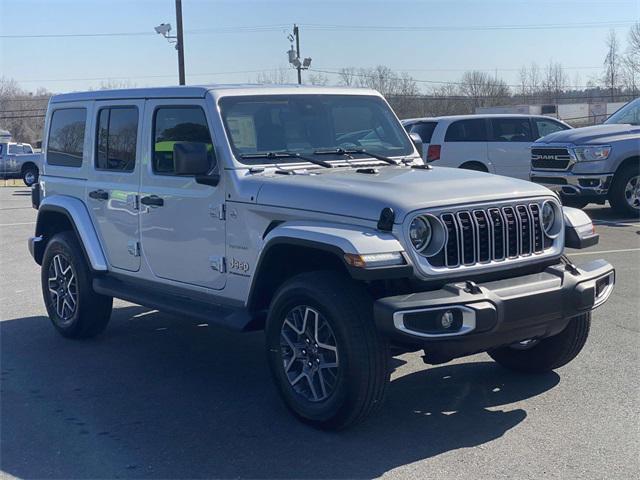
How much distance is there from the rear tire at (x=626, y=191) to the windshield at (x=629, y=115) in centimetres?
105

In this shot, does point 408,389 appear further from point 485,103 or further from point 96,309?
point 485,103

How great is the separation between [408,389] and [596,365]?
1.45 metres

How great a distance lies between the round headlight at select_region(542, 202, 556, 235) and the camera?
207 inches

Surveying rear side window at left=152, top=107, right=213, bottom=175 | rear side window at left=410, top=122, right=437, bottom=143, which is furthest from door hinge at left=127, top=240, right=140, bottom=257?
rear side window at left=410, top=122, right=437, bottom=143

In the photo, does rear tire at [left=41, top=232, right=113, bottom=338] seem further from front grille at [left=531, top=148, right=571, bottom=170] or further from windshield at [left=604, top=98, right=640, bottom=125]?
windshield at [left=604, top=98, right=640, bottom=125]

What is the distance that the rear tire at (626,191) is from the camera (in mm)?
13180

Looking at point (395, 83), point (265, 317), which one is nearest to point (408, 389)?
point (265, 317)

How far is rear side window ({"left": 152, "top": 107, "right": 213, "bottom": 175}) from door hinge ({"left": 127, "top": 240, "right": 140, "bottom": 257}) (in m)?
0.61

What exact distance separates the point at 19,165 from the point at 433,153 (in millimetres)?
18498

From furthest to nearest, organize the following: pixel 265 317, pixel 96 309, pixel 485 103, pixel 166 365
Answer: pixel 485 103 → pixel 96 309 → pixel 166 365 → pixel 265 317

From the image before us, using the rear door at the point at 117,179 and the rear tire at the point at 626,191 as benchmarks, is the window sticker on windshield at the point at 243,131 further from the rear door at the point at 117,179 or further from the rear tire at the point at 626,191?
the rear tire at the point at 626,191

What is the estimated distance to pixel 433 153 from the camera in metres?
16.0

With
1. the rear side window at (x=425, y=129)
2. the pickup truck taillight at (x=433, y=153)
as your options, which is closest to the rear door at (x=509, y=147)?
the pickup truck taillight at (x=433, y=153)

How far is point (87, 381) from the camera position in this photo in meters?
5.98
